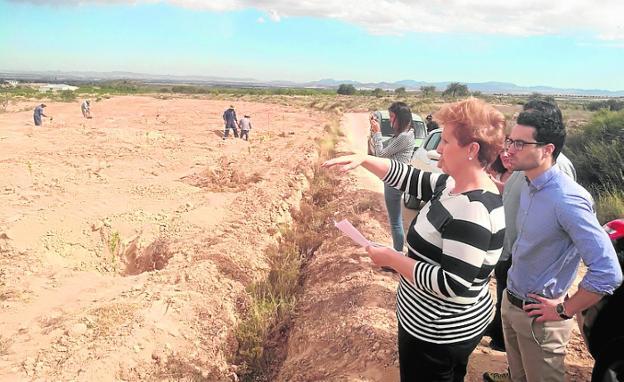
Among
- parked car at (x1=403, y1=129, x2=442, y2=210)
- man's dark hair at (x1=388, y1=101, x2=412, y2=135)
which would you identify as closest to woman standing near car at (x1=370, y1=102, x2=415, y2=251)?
man's dark hair at (x1=388, y1=101, x2=412, y2=135)

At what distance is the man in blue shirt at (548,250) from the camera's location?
2.11 m

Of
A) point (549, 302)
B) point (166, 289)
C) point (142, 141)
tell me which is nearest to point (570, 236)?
point (549, 302)

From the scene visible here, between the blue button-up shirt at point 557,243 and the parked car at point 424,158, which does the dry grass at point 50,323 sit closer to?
the blue button-up shirt at point 557,243

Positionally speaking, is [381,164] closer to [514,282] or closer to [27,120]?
[514,282]

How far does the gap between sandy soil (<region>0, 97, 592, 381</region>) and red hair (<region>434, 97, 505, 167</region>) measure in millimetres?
2253

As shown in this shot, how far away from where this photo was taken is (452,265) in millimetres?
1820

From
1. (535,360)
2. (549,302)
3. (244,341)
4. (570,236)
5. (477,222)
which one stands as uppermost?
(477,222)

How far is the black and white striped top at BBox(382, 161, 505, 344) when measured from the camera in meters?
1.81

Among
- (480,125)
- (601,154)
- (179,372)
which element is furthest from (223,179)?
(480,125)

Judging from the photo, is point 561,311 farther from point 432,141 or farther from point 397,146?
point 432,141

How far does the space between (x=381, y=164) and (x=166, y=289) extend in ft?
11.6

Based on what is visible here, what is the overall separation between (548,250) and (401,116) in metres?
2.72

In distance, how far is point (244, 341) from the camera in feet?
14.8

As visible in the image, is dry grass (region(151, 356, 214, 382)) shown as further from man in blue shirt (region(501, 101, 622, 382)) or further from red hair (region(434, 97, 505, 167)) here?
red hair (region(434, 97, 505, 167))
